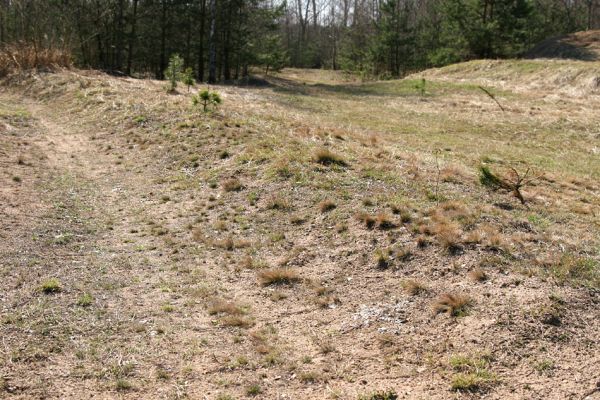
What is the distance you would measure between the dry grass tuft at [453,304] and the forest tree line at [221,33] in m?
18.8

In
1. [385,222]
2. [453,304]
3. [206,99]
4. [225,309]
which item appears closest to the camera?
[453,304]

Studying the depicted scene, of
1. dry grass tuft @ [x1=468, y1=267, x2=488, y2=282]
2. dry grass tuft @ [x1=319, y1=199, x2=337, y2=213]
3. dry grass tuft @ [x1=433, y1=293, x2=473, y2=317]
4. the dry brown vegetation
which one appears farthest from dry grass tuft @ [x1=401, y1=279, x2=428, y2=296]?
dry grass tuft @ [x1=319, y1=199, x2=337, y2=213]

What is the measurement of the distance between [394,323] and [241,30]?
2565 centimetres

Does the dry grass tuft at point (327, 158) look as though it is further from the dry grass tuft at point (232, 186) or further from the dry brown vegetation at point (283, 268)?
the dry grass tuft at point (232, 186)

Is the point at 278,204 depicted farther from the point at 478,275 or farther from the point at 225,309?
the point at 478,275

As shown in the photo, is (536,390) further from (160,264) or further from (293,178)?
(293,178)

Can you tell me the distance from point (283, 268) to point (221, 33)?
24.6 meters

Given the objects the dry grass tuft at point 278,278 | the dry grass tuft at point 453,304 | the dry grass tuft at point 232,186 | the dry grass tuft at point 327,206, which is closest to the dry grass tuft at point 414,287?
the dry grass tuft at point 453,304

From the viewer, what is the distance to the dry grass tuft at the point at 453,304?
16.3ft

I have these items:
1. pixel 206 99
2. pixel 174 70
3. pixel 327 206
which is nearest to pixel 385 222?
pixel 327 206

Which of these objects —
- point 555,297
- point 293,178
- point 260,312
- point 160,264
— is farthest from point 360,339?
point 293,178

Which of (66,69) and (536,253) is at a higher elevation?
(66,69)

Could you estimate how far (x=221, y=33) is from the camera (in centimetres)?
2873

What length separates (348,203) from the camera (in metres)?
7.31
